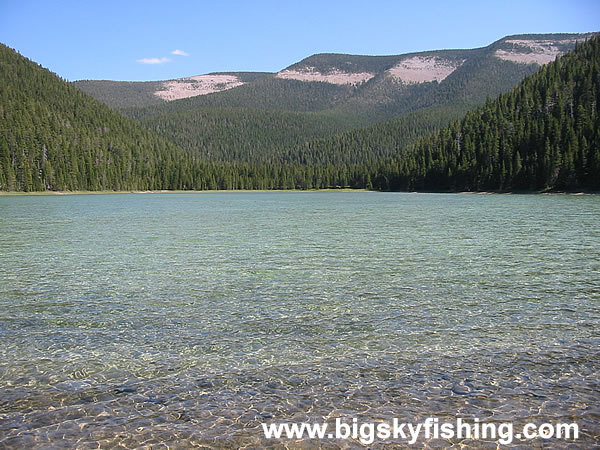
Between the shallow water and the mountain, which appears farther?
the mountain

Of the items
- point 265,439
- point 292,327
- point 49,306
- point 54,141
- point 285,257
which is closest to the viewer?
point 265,439

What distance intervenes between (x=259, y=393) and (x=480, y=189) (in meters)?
137

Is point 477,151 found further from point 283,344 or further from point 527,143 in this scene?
point 283,344

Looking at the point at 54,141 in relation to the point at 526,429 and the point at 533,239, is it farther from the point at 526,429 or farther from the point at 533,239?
the point at 526,429

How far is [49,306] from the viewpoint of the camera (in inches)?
562

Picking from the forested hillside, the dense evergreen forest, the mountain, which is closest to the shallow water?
the forested hillside

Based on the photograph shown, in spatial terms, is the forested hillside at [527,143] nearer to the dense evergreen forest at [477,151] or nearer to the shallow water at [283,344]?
the dense evergreen forest at [477,151]

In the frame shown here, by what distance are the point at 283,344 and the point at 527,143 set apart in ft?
456

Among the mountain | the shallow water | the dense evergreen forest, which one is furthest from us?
the mountain

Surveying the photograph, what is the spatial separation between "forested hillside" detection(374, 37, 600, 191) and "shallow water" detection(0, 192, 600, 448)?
10226 cm

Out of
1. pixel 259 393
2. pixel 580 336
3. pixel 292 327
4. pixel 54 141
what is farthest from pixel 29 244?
pixel 54 141

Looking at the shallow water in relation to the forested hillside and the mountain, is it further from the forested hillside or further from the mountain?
the mountain

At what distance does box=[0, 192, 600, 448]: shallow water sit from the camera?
769 cm

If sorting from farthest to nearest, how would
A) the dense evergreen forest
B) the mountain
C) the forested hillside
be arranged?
the mountain, the dense evergreen forest, the forested hillside
